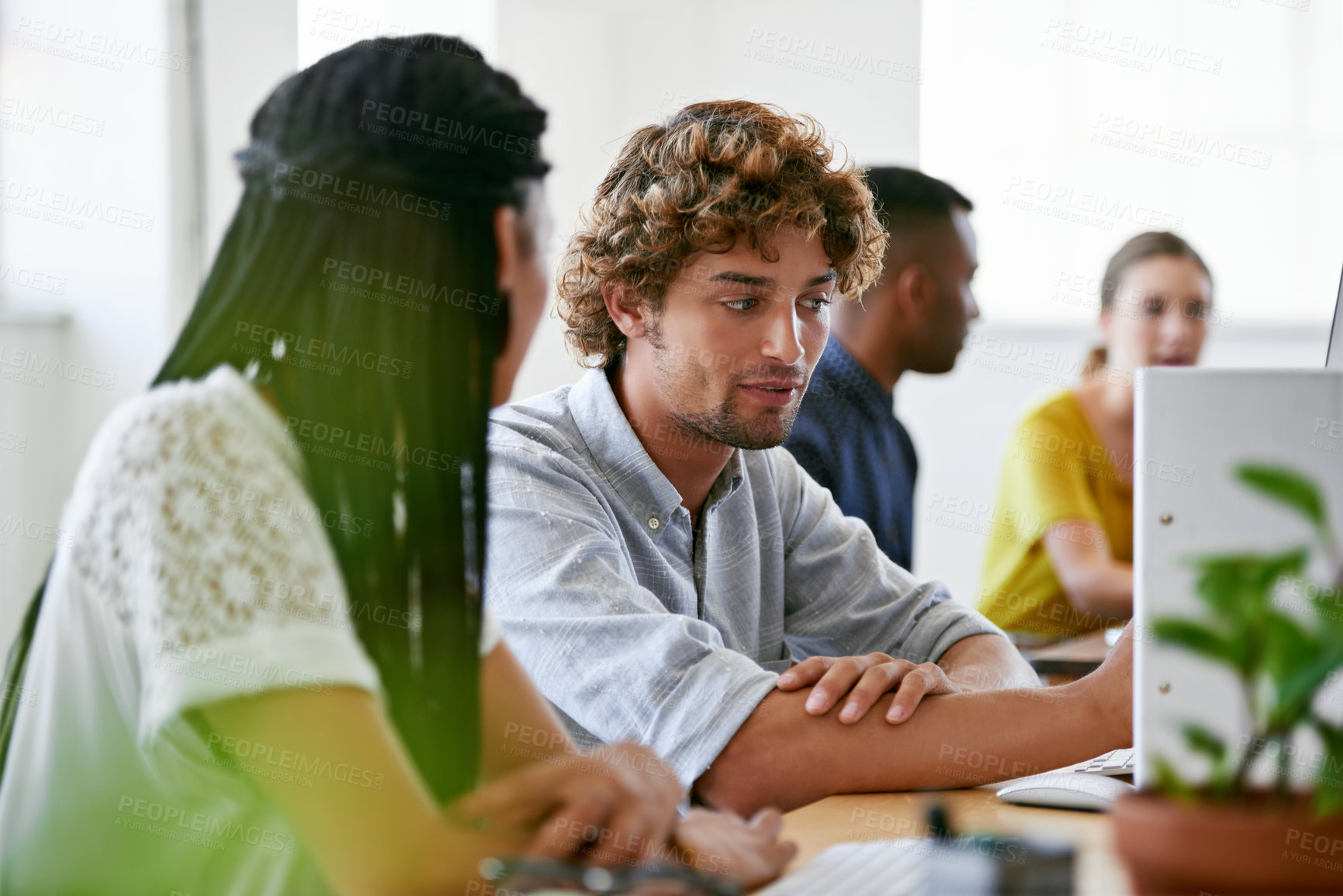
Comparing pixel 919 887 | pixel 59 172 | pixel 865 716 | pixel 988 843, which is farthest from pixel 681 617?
pixel 59 172

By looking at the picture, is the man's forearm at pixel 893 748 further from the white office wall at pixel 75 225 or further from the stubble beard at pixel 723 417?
the white office wall at pixel 75 225

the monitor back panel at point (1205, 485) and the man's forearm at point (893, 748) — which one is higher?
the monitor back panel at point (1205, 485)

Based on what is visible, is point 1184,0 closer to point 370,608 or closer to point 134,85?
point 134,85

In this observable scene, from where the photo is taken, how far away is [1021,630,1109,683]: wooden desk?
1.69 m

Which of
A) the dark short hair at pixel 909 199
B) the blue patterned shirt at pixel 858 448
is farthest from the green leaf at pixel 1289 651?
the dark short hair at pixel 909 199

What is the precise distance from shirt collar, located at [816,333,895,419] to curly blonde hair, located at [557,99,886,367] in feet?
1.46

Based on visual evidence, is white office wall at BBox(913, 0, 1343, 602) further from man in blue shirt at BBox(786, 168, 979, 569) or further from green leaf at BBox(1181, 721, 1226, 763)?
green leaf at BBox(1181, 721, 1226, 763)

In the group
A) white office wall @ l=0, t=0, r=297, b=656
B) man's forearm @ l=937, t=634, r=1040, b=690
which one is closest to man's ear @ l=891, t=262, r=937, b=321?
man's forearm @ l=937, t=634, r=1040, b=690

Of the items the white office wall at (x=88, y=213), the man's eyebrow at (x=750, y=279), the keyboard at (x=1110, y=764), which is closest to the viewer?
the keyboard at (x=1110, y=764)

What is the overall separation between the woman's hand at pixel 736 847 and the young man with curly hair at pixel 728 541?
237 millimetres

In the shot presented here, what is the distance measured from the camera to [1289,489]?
56cm

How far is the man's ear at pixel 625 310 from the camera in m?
1.53

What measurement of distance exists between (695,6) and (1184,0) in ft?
5.15

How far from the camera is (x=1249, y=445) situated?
34.1 inches
